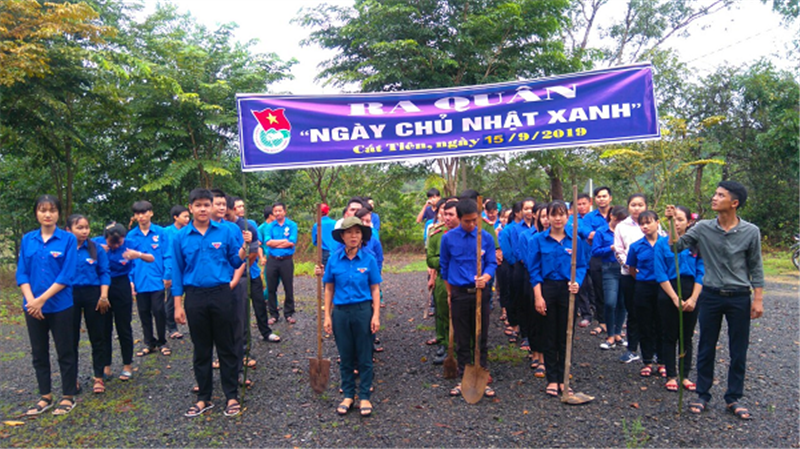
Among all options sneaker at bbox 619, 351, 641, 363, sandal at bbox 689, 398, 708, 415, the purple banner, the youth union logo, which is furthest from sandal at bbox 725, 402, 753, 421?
the youth union logo

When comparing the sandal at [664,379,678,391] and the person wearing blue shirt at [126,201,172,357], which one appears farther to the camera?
the person wearing blue shirt at [126,201,172,357]

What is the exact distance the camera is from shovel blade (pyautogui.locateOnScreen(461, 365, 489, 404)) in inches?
186

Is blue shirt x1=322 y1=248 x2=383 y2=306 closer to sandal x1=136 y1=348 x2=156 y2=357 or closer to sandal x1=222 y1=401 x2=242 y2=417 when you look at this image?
sandal x1=222 y1=401 x2=242 y2=417

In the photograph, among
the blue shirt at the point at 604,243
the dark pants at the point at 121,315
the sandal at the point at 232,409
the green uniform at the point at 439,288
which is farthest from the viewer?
the blue shirt at the point at 604,243

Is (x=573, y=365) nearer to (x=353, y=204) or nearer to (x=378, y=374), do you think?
(x=378, y=374)

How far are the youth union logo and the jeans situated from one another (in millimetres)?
4377

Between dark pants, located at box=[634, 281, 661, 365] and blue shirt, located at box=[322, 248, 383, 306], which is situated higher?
blue shirt, located at box=[322, 248, 383, 306]

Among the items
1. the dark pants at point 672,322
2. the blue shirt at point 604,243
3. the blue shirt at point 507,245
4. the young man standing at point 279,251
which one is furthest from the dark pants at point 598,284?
the young man standing at point 279,251

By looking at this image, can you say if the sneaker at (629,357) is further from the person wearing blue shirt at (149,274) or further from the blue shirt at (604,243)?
the person wearing blue shirt at (149,274)

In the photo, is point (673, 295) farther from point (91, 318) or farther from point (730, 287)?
point (91, 318)

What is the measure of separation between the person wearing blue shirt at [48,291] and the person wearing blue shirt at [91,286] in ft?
1.06

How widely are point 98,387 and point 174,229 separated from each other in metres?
2.00

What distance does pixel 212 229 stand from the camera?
4613mm

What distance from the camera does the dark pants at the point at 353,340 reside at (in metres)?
4.52
